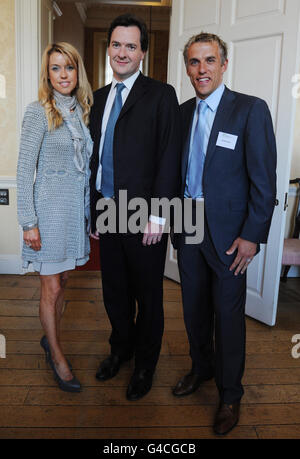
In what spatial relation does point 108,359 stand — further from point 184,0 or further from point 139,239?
point 184,0

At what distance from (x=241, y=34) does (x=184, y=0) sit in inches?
30.2

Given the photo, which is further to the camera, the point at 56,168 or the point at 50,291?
the point at 50,291

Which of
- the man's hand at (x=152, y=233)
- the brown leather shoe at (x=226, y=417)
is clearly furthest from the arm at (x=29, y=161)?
the brown leather shoe at (x=226, y=417)

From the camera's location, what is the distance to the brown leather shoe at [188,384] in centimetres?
208

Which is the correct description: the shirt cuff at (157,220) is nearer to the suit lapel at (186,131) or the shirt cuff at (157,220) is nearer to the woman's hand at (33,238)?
the suit lapel at (186,131)

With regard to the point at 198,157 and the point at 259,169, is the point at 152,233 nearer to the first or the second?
the point at 198,157

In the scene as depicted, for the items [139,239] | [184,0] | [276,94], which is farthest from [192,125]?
[184,0]

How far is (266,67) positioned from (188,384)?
6.66ft

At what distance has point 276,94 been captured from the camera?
267 cm

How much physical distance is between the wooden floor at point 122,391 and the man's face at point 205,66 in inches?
57.9

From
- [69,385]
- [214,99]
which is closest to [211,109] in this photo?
[214,99]

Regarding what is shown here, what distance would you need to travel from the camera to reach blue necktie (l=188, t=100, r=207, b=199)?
1.83 m

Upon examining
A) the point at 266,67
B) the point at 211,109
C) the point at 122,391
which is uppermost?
the point at 266,67

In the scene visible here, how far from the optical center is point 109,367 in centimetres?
223
